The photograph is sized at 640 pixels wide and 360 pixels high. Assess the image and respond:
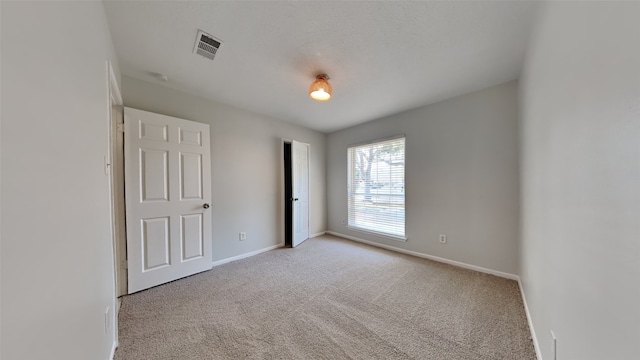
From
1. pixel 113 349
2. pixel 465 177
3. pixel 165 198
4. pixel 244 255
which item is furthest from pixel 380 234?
pixel 113 349

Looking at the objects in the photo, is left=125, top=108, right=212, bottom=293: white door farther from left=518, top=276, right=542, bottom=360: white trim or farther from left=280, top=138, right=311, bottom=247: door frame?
left=518, top=276, right=542, bottom=360: white trim

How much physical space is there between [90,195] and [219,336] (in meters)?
1.31

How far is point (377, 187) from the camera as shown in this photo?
149 inches

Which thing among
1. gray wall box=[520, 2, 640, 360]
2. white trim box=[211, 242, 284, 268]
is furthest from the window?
gray wall box=[520, 2, 640, 360]

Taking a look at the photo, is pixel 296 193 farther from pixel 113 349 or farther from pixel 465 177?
pixel 113 349

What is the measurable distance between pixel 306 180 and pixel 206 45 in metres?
2.68

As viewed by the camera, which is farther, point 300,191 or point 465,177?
point 300,191

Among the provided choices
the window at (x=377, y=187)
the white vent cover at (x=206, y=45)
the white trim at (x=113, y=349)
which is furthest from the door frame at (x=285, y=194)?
the white trim at (x=113, y=349)

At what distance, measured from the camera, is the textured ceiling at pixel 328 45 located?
56.9 inches

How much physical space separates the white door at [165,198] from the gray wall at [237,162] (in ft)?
0.68

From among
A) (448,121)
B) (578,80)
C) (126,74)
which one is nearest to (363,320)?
(578,80)

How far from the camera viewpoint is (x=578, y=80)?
2.93 feet

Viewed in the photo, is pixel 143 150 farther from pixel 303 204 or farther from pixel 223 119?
pixel 303 204

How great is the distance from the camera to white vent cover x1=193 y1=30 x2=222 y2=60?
1.69 metres
